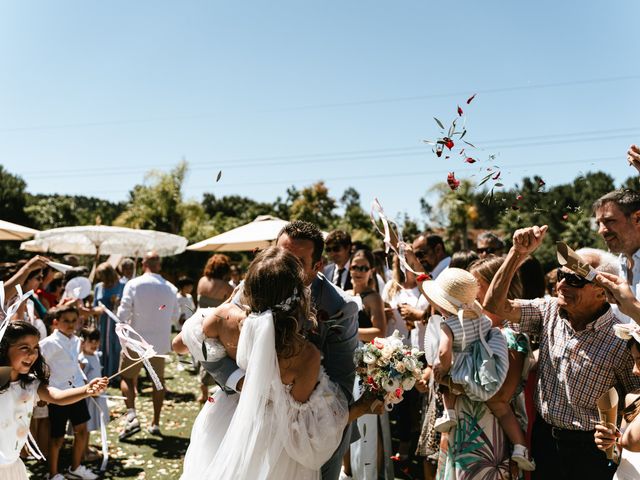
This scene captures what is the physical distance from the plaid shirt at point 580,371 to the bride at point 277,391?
1.38 metres

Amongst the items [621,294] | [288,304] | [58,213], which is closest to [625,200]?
[621,294]

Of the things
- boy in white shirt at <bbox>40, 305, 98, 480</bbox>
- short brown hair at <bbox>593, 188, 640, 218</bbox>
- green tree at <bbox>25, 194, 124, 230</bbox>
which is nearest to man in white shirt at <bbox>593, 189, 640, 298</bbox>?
short brown hair at <bbox>593, 188, 640, 218</bbox>

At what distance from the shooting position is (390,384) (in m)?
3.06

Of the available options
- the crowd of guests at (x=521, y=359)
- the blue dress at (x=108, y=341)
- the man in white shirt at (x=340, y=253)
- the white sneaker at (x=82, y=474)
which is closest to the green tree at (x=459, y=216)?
the blue dress at (x=108, y=341)

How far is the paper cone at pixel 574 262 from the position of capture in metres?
2.78

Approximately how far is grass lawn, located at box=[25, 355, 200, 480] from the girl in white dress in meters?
2.30

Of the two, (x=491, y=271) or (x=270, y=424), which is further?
(x=491, y=271)

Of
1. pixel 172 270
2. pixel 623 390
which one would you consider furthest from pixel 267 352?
pixel 172 270

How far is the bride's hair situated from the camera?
2727 millimetres

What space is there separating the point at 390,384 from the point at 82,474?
4365 mm

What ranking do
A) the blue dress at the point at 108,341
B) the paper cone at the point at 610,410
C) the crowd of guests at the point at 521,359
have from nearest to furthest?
1. the paper cone at the point at 610,410
2. the crowd of guests at the point at 521,359
3. the blue dress at the point at 108,341

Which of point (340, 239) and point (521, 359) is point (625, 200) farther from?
point (340, 239)

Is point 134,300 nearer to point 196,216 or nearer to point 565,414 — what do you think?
point 565,414

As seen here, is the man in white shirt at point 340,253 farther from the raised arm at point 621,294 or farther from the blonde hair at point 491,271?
the raised arm at point 621,294
